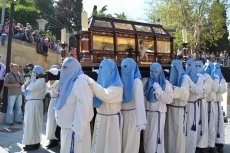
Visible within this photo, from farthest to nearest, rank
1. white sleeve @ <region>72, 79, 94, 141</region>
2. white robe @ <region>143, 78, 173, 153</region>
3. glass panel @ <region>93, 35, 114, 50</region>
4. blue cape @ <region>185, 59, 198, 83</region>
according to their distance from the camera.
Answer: glass panel @ <region>93, 35, 114, 50</region>, blue cape @ <region>185, 59, 198, 83</region>, white robe @ <region>143, 78, 173, 153</region>, white sleeve @ <region>72, 79, 94, 141</region>

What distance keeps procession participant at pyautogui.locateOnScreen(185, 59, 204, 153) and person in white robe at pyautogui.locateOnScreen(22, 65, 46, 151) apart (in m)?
3.28

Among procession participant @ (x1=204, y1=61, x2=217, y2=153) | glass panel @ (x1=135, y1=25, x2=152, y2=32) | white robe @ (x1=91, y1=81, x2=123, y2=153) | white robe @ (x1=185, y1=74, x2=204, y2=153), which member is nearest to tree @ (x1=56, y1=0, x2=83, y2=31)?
glass panel @ (x1=135, y1=25, x2=152, y2=32)

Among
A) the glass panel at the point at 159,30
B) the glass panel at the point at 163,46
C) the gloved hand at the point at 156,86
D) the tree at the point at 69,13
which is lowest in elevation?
the gloved hand at the point at 156,86

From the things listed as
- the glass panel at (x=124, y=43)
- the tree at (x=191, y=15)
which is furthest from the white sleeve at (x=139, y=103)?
the tree at (x=191, y=15)

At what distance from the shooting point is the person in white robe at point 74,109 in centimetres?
602

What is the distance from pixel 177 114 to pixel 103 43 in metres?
2.28

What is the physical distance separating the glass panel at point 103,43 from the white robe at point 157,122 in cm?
190

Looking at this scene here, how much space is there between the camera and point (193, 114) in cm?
885

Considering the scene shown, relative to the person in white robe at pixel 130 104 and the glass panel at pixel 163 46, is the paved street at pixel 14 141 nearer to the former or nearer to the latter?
the person in white robe at pixel 130 104

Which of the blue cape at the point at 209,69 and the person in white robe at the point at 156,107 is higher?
the blue cape at the point at 209,69

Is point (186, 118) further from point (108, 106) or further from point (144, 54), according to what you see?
point (108, 106)

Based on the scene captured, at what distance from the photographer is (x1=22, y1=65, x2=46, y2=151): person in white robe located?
9.14 m

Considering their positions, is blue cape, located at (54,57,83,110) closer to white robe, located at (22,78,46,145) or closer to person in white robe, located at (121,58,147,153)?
person in white robe, located at (121,58,147,153)

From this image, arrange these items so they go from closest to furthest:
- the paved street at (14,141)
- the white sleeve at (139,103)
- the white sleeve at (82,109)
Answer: the white sleeve at (82,109) < the white sleeve at (139,103) < the paved street at (14,141)
